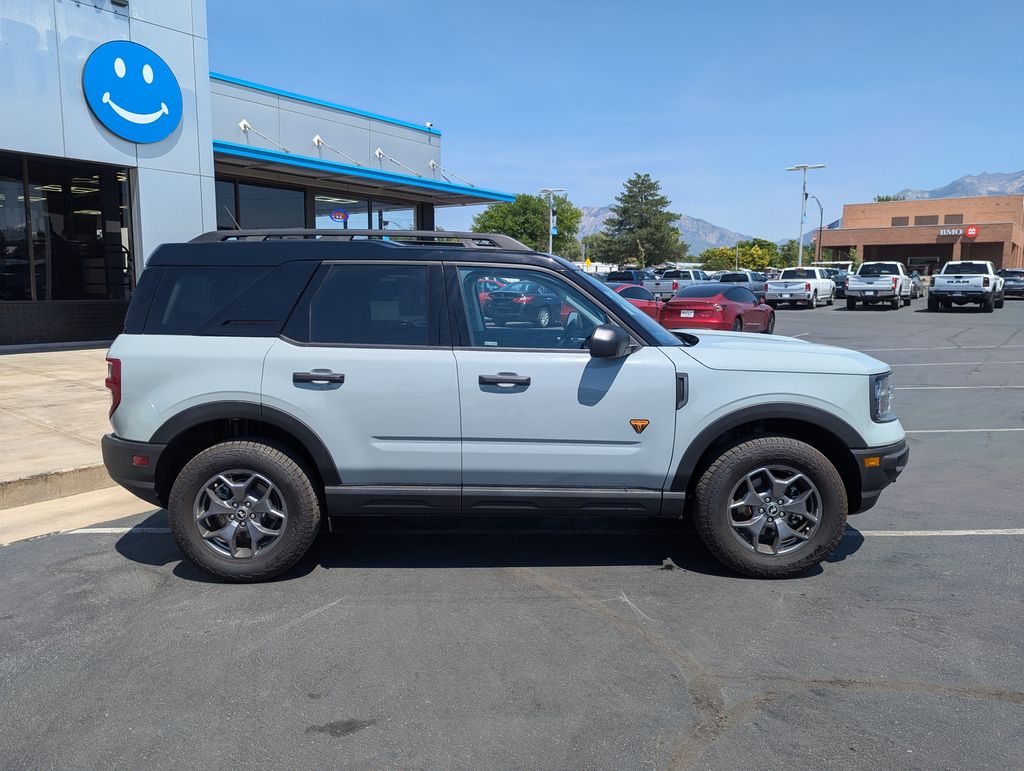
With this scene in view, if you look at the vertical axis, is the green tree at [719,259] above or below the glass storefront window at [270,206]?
above

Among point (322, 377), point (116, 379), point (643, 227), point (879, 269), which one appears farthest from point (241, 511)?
point (643, 227)

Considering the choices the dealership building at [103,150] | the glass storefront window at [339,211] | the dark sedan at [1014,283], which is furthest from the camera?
the dark sedan at [1014,283]

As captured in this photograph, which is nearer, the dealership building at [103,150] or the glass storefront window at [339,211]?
the dealership building at [103,150]

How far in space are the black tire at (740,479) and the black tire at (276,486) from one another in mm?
2207

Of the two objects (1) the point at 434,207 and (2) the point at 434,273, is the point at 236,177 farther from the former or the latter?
(2) the point at 434,273

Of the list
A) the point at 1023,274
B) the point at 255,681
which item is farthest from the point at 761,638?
the point at 1023,274

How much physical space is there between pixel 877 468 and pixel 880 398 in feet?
1.32

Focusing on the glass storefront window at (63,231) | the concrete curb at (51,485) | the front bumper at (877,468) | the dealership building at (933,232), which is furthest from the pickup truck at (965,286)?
the dealership building at (933,232)

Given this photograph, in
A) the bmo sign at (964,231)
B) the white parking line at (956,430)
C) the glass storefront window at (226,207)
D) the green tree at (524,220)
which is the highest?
the green tree at (524,220)

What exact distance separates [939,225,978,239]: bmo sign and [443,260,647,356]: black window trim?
236 ft

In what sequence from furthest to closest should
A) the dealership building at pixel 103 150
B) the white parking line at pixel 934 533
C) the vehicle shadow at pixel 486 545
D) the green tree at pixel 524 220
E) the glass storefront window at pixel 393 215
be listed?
the green tree at pixel 524 220, the glass storefront window at pixel 393 215, the dealership building at pixel 103 150, the white parking line at pixel 934 533, the vehicle shadow at pixel 486 545

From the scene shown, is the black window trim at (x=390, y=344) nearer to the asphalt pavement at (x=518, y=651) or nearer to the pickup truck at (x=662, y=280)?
the asphalt pavement at (x=518, y=651)

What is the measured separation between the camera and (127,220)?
14.7 m

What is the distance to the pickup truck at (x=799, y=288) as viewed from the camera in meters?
33.1
